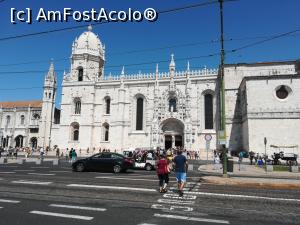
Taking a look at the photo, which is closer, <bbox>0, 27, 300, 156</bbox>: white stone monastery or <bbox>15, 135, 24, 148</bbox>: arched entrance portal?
<bbox>0, 27, 300, 156</bbox>: white stone monastery

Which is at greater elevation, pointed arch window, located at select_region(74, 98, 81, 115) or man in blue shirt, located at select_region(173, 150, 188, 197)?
pointed arch window, located at select_region(74, 98, 81, 115)

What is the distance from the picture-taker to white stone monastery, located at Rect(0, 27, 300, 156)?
3412 centimetres

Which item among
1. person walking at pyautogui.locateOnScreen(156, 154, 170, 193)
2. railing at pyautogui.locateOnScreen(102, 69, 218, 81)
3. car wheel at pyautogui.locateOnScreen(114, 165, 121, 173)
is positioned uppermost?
railing at pyautogui.locateOnScreen(102, 69, 218, 81)

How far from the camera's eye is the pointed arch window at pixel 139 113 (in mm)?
47125

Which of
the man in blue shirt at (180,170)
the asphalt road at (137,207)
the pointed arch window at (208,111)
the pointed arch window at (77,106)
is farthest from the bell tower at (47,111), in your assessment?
the man in blue shirt at (180,170)

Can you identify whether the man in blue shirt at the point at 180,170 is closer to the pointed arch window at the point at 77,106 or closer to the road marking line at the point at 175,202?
the road marking line at the point at 175,202

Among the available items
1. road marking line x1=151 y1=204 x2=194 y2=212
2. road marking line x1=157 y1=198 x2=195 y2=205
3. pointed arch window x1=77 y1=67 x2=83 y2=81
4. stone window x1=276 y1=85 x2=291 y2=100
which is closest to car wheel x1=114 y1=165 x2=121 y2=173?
road marking line x1=157 y1=198 x2=195 y2=205

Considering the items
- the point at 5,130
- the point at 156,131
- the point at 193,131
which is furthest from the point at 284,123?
the point at 5,130

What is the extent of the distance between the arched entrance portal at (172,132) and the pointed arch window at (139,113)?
13.4 ft

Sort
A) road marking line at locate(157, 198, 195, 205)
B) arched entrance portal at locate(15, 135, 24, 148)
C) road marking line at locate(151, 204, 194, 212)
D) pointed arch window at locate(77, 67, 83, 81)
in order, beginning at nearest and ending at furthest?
road marking line at locate(151, 204, 194, 212), road marking line at locate(157, 198, 195, 205), pointed arch window at locate(77, 67, 83, 81), arched entrance portal at locate(15, 135, 24, 148)

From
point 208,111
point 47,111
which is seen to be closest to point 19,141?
point 47,111

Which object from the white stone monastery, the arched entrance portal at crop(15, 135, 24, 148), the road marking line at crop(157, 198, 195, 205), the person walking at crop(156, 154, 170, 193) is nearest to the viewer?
the road marking line at crop(157, 198, 195, 205)

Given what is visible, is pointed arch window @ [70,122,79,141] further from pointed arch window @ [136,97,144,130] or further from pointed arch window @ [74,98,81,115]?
pointed arch window @ [136,97,144,130]

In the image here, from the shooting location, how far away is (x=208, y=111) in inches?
1736
